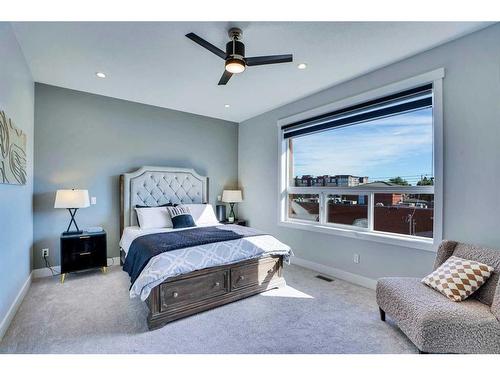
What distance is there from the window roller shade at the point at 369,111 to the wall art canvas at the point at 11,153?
11.6ft

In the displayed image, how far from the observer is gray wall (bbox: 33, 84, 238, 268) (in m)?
3.47

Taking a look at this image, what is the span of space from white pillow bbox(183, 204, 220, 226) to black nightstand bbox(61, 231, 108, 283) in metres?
1.34

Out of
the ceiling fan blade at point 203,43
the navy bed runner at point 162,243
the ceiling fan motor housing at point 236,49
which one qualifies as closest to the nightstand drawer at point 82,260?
the navy bed runner at point 162,243

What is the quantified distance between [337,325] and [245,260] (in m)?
1.12

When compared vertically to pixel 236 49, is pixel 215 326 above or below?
below

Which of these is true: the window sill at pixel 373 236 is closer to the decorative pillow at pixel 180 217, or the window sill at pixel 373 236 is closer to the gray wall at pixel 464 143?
the gray wall at pixel 464 143

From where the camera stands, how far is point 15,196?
2477 mm

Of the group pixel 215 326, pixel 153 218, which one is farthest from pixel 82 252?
pixel 215 326

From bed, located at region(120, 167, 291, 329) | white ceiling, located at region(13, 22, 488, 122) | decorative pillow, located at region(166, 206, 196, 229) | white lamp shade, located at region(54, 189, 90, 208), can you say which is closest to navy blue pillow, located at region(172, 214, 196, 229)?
decorative pillow, located at region(166, 206, 196, 229)

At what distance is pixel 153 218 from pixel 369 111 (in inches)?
136

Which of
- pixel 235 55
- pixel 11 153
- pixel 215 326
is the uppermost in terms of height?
pixel 235 55

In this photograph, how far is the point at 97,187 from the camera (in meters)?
3.87

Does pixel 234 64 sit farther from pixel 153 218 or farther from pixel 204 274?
pixel 153 218
